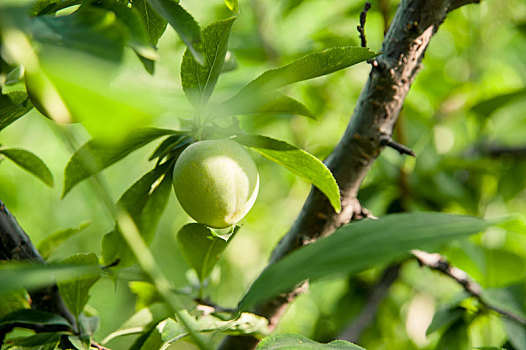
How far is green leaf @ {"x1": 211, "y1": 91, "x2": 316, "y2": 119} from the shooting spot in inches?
12.4

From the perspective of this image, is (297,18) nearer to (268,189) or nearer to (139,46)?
(268,189)

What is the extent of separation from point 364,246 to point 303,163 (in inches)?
5.1

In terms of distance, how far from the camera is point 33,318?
0.36m

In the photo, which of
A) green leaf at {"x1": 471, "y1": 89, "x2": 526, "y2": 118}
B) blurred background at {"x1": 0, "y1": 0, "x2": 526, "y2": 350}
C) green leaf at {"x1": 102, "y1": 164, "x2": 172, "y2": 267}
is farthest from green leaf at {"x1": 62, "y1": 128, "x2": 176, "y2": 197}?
green leaf at {"x1": 471, "y1": 89, "x2": 526, "y2": 118}

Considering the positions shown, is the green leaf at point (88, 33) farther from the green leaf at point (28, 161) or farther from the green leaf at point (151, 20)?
the green leaf at point (28, 161)

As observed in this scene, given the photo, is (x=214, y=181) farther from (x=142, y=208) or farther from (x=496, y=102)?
(x=496, y=102)

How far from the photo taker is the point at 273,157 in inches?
14.5

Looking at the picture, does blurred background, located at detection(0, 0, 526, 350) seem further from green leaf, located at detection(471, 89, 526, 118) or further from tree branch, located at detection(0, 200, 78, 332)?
tree branch, located at detection(0, 200, 78, 332)

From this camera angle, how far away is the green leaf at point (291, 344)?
0.30 m

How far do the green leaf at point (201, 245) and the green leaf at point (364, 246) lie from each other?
5.0 inches

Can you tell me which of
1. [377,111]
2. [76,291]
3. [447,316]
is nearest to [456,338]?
[447,316]

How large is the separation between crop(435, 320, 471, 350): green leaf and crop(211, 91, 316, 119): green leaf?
315mm

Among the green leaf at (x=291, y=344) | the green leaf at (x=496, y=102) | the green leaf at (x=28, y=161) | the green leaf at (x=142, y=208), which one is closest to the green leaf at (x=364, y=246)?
the green leaf at (x=291, y=344)

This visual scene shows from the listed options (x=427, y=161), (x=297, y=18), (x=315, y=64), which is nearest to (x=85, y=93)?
(x=315, y=64)
